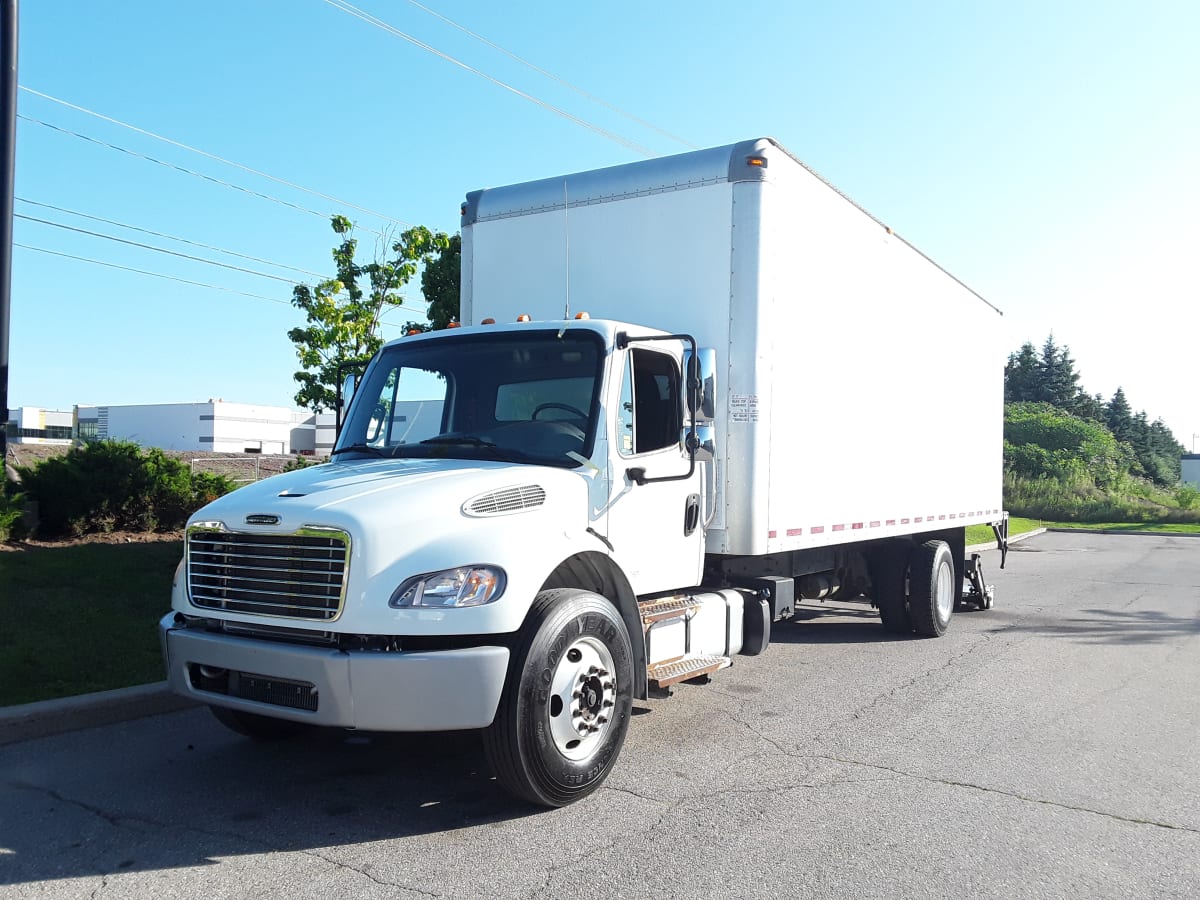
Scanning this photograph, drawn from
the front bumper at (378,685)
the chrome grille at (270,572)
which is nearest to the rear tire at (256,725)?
the chrome grille at (270,572)

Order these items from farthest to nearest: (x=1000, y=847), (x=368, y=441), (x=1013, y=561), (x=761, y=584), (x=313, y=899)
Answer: (x=1013, y=561) < (x=761, y=584) < (x=368, y=441) < (x=1000, y=847) < (x=313, y=899)

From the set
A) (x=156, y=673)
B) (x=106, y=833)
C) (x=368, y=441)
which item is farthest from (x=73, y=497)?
(x=106, y=833)

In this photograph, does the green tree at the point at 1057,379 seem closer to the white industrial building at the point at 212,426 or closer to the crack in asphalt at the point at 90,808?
the white industrial building at the point at 212,426

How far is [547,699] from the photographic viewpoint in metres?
4.76

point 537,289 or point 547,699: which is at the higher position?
point 537,289

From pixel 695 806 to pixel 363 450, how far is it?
9.41ft

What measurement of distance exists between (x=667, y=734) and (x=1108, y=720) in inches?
122

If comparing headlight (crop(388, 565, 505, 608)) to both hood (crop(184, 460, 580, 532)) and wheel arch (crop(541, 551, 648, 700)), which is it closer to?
hood (crop(184, 460, 580, 532))

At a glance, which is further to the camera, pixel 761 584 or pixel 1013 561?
pixel 1013 561

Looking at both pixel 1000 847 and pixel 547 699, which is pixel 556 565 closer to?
pixel 547 699

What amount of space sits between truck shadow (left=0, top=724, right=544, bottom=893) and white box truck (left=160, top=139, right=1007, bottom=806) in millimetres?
387

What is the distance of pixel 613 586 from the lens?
5.60 m

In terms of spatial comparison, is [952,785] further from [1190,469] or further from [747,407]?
[1190,469]

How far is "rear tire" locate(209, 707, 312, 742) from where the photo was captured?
571 cm
